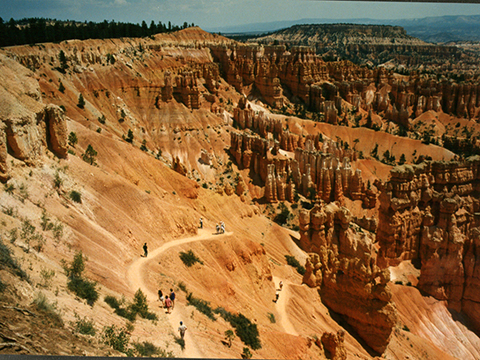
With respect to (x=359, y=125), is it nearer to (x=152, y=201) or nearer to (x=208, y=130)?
(x=208, y=130)

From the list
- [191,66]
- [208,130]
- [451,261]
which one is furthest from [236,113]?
[451,261]

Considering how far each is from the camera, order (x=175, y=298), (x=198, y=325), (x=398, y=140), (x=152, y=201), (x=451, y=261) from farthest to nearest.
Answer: (x=398, y=140), (x=451, y=261), (x=152, y=201), (x=175, y=298), (x=198, y=325)

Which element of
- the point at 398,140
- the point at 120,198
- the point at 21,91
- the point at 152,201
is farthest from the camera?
the point at 398,140

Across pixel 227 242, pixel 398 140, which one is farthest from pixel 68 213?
pixel 398 140

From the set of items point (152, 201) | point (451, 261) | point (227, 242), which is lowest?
point (451, 261)

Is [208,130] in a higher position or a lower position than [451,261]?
higher

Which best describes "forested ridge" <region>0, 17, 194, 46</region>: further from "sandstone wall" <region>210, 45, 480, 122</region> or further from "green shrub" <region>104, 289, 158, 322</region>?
"green shrub" <region>104, 289, 158, 322</region>

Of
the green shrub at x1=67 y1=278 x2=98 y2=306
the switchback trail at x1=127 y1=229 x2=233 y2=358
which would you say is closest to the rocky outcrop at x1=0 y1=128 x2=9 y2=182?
the green shrub at x1=67 y1=278 x2=98 y2=306

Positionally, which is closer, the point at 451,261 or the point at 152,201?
the point at 152,201
